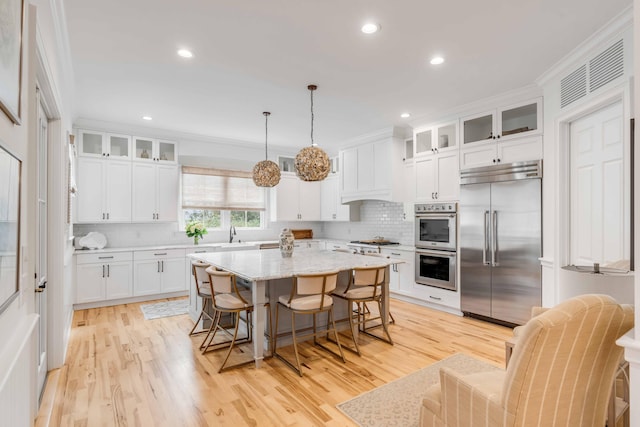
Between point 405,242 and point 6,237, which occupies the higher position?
point 6,237

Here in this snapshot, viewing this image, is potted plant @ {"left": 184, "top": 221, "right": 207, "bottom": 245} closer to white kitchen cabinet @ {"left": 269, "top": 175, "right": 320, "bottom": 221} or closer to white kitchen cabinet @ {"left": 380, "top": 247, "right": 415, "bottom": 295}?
white kitchen cabinet @ {"left": 269, "top": 175, "right": 320, "bottom": 221}

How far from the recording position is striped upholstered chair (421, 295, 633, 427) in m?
1.37

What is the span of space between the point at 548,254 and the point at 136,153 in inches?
235

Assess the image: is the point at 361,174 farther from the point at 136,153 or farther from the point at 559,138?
the point at 136,153

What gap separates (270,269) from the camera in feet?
10.5

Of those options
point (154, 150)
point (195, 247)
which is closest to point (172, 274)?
point (195, 247)

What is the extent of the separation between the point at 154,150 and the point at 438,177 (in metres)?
4.60

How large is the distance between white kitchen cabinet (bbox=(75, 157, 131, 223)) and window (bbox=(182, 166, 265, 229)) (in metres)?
1.02

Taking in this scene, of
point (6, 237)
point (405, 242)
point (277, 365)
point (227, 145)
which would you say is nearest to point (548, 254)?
point (405, 242)

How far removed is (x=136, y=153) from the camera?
556cm

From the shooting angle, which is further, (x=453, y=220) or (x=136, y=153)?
(x=136, y=153)

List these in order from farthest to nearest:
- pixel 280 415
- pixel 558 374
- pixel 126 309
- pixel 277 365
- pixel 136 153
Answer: pixel 136 153 → pixel 126 309 → pixel 277 365 → pixel 280 415 → pixel 558 374

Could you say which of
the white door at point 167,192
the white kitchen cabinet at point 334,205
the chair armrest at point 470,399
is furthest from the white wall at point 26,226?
the white kitchen cabinet at point 334,205

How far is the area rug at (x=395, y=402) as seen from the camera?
7.42 feet
